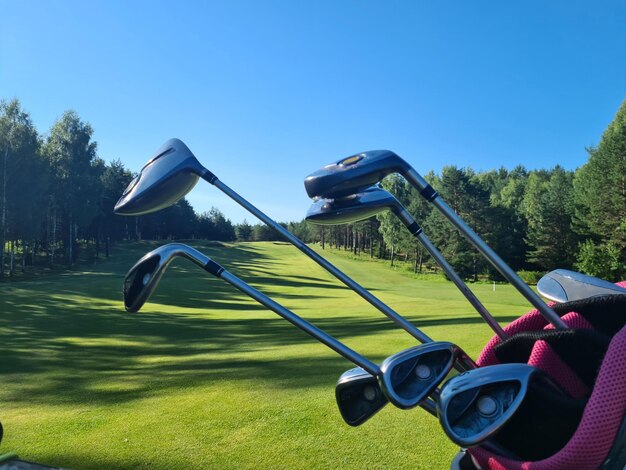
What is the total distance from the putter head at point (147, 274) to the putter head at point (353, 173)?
0.40 metres

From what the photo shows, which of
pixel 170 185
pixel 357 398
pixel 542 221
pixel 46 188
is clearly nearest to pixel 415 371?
pixel 357 398

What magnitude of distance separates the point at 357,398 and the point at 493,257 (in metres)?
0.63

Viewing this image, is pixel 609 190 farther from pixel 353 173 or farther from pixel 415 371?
pixel 415 371

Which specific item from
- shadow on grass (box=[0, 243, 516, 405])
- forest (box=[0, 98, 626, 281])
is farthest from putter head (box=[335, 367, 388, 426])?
forest (box=[0, 98, 626, 281])

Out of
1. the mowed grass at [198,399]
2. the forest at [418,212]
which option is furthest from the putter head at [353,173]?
the forest at [418,212]

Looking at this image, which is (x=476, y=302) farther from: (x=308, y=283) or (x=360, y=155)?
(x=308, y=283)

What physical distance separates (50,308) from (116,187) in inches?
1500

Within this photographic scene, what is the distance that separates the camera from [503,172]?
273 feet

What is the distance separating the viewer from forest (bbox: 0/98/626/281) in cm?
2669

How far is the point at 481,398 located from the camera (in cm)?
104

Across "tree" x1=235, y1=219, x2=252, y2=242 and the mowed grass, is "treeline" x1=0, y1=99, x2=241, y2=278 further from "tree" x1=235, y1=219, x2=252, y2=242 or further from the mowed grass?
"tree" x1=235, y1=219, x2=252, y2=242

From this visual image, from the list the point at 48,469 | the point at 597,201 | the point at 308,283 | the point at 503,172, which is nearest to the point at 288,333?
the point at 48,469

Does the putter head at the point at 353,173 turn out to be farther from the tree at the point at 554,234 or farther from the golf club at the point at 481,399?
the tree at the point at 554,234

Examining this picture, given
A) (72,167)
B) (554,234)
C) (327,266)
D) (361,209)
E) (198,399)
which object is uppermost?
(72,167)
